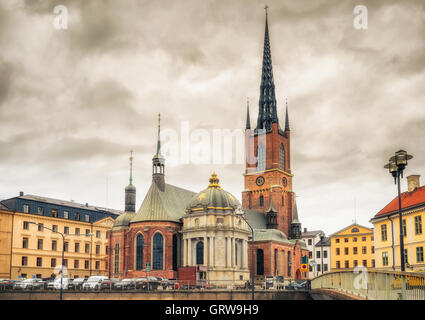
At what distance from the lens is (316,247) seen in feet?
429

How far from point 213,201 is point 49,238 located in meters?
31.6

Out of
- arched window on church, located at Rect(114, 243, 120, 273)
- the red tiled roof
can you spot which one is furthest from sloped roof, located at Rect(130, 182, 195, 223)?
the red tiled roof

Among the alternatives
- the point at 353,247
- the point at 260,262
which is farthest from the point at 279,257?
the point at 353,247

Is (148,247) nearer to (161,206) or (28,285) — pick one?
(161,206)

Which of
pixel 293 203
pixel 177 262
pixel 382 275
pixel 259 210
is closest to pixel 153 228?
pixel 177 262

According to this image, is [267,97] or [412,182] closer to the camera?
[412,182]

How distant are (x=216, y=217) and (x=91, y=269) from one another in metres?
33.2

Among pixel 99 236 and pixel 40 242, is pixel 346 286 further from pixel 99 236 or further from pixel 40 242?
pixel 99 236

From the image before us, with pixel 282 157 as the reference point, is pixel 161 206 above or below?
below

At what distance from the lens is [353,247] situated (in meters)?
111

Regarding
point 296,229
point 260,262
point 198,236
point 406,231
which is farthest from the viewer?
point 296,229

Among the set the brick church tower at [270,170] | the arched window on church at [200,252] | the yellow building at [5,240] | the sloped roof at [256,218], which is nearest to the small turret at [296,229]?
the brick church tower at [270,170]

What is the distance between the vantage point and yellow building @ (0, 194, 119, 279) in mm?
82938

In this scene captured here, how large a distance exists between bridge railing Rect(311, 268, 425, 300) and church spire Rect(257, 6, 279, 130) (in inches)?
3240
